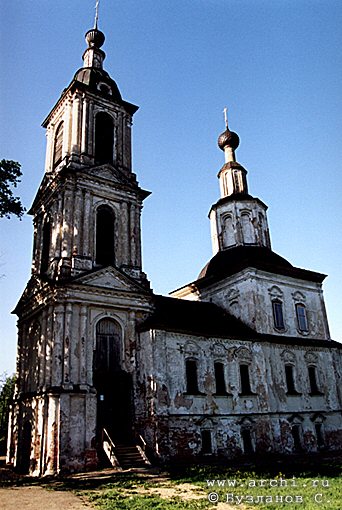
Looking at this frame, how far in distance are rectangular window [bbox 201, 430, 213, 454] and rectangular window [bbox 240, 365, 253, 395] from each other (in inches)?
122

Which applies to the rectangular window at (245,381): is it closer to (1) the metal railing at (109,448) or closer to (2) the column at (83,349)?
(1) the metal railing at (109,448)

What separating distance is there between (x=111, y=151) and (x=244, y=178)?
38.2 feet

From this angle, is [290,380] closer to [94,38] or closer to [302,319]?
[302,319]

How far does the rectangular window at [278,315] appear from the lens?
83.7 ft

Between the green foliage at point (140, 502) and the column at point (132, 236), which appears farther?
the column at point (132, 236)

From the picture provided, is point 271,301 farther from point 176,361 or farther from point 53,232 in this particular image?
point 53,232

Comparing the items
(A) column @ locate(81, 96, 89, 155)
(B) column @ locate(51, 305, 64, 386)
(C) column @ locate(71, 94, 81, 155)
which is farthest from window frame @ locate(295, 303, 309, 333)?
(C) column @ locate(71, 94, 81, 155)

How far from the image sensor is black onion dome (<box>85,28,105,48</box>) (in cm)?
2847

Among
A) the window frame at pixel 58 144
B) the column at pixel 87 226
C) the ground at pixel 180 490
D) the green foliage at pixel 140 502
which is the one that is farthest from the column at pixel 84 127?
the green foliage at pixel 140 502

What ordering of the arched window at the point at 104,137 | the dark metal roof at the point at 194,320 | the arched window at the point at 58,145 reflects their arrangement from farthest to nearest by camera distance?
1. the arched window at the point at 58,145
2. the arched window at the point at 104,137
3. the dark metal roof at the point at 194,320

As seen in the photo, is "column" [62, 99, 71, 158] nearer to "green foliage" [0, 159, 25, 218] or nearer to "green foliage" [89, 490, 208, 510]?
"green foliage" [0, 159, 25, 218]

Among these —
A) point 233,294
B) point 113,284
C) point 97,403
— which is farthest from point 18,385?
point 233,294

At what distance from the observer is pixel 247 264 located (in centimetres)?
2511

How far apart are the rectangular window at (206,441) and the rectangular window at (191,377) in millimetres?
1803
